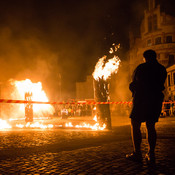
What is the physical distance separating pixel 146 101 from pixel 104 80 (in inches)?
286

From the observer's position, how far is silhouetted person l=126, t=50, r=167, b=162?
468cm

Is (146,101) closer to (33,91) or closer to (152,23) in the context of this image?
(33,91)

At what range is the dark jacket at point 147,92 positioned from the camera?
469 cm

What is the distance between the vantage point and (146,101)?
4.71 metres

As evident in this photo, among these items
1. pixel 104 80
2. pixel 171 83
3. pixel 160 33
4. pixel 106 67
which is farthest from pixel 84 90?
pixel 106 67

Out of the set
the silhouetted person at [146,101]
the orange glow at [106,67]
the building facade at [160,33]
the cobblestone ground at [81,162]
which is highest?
the building facade at [160,33]

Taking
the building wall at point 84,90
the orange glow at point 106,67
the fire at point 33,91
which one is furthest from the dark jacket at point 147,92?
the building wall at point 84,90

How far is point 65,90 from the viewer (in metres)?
55.3

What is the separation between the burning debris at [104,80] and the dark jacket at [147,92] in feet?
21.2

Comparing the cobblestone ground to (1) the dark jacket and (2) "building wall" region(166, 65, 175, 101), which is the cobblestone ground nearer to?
(1) the dark jacket

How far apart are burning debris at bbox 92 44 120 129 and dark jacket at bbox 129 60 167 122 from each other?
6.46 meters

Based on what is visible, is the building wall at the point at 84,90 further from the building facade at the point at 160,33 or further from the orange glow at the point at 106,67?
the orange glow at the point at 106,67

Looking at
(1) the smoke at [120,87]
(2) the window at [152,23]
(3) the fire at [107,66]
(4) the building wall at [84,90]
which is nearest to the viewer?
(3) the fire at [107,66]

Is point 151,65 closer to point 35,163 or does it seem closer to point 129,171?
point 129,171
